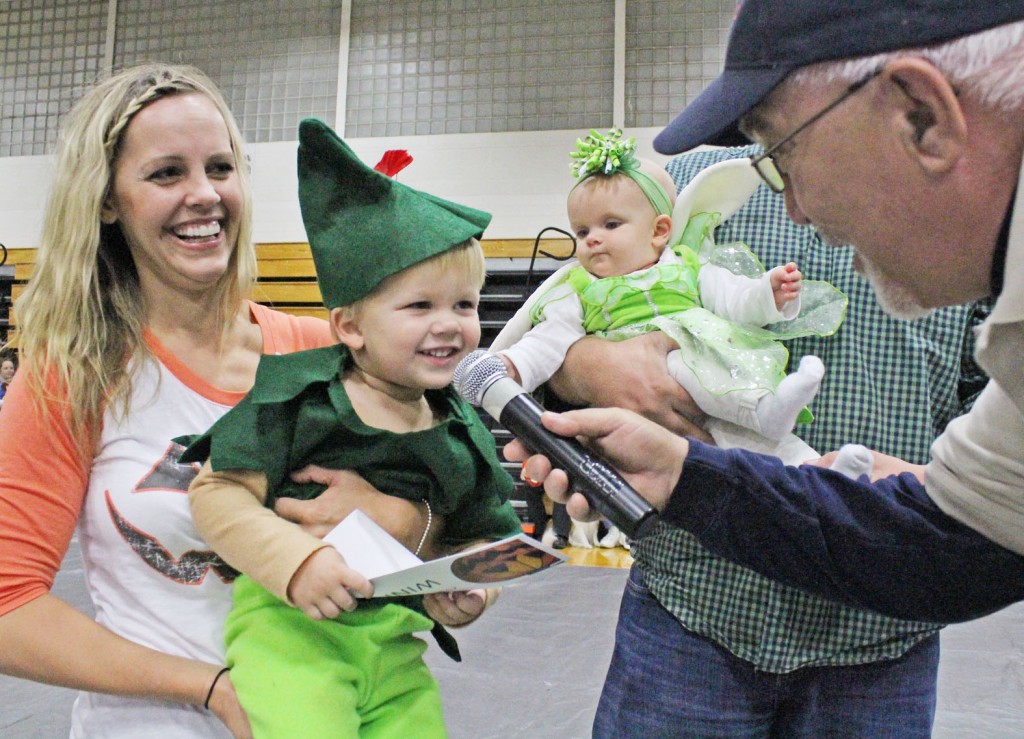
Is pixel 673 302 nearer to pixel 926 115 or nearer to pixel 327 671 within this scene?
pixel 926 115

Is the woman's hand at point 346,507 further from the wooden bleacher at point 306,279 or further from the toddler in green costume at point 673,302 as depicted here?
the wooden bleacher at point 306,279

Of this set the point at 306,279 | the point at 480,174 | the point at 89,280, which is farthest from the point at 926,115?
the point at 306,279

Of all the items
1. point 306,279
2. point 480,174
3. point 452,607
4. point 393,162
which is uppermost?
point 480,174

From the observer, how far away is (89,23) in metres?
7.50

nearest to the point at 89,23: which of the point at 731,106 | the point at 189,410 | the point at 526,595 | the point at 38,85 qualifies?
the point at 38,85

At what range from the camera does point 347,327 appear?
1271 mm

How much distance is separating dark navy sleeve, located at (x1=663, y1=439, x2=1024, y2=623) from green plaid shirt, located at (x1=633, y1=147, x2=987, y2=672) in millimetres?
114

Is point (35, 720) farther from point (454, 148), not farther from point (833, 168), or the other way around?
point (454, 148)

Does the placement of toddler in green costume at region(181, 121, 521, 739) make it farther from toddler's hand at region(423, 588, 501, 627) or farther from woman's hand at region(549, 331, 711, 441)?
woman's hand at region(549, 331, 711, 441)

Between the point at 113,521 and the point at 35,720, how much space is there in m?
1.83

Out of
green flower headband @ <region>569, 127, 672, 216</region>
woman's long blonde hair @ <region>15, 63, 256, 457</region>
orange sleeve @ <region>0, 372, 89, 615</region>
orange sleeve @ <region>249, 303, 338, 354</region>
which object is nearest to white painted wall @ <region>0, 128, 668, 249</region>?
green flower headband @ <region>569, 127, 672, 216</region>

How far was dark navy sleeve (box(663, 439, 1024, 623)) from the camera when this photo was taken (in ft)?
3.52

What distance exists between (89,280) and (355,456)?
20.9 inches

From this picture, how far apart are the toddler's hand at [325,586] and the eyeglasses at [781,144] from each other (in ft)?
2.28
